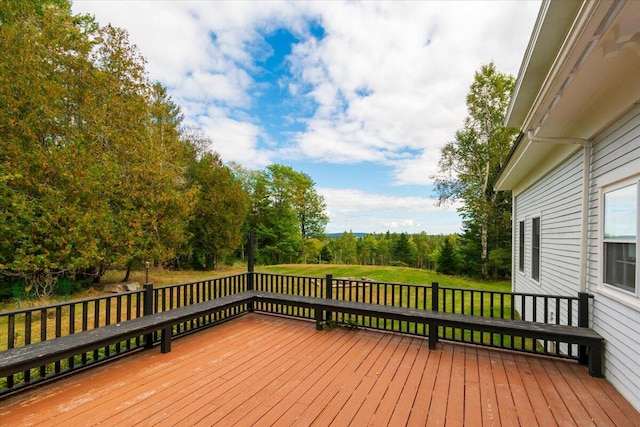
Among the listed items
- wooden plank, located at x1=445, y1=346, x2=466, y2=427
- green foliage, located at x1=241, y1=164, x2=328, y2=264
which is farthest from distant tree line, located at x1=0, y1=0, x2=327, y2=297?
green foliage, located at x1=241, y1=164, x2=328, y2=264

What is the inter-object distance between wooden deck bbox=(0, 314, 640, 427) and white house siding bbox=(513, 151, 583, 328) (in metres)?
1.15

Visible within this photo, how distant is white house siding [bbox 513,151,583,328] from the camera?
3.46m

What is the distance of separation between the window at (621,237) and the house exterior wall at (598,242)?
0.07m

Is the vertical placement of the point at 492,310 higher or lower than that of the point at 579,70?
lower

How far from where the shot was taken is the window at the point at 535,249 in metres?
5.30

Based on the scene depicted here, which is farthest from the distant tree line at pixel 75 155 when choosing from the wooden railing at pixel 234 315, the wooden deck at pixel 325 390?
the wooden deck at pixel 325 390

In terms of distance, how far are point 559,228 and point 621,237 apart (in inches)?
68.0

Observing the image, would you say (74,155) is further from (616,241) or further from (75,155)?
(616,241)

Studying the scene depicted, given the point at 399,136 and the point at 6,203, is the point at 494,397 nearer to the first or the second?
the point at 6,203

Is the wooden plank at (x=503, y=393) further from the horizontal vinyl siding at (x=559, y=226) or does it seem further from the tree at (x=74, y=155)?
the tree at (x=74, y=155)

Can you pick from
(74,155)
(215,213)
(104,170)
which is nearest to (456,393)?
(74,155)

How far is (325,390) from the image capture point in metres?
2.60

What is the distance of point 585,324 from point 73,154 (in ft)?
31.6

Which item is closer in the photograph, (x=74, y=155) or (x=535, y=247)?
(x=535, y=247)
